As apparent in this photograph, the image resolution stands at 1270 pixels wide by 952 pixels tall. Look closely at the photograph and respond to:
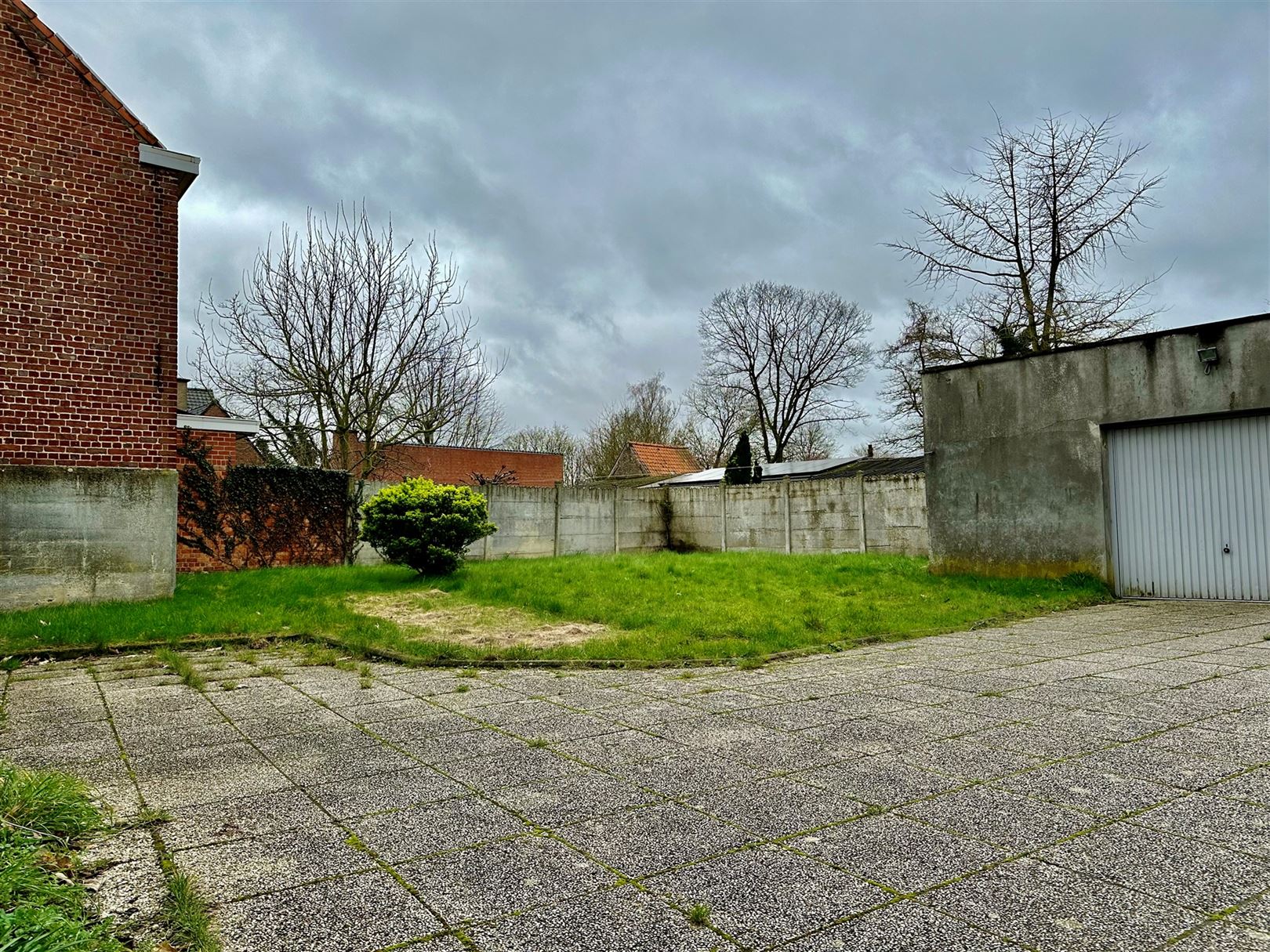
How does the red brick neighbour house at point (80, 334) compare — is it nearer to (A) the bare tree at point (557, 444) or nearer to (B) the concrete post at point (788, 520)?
(B) the concrete post at point (788, 520)

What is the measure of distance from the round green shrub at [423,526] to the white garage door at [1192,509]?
842cm

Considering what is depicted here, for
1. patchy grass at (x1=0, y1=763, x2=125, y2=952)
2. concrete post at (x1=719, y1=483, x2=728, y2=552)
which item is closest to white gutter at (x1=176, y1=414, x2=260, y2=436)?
concrete post at (x1=719, y1=483, x2=728, y2=552)

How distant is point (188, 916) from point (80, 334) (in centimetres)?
841

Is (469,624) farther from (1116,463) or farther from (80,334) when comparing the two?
(1116,463)

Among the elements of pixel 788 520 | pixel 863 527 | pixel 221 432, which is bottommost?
pixel 863 527

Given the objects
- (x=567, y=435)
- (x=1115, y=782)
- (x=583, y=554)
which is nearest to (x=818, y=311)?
(x=567, y=435)

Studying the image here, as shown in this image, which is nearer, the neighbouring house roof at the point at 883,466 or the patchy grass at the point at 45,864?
the patchy grass at the point at 45,864

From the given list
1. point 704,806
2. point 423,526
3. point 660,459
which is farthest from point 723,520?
point 660,459

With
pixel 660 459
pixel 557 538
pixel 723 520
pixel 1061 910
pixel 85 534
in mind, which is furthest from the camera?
pixel 660 459

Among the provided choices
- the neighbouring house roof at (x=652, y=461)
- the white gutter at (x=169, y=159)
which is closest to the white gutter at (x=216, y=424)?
the white gutter at (x=169, y=159)

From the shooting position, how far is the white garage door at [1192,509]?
28.6 feet

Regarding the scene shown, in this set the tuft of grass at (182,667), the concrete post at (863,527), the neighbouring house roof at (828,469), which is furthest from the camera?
the neighbouring house roof at (828,469)

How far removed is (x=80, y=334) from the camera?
8.54 m

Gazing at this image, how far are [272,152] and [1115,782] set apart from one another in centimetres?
1241
